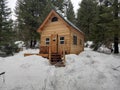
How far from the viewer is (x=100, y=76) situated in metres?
A: 9.58

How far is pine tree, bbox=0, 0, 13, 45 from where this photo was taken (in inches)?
895

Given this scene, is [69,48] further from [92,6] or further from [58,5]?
[58,5]


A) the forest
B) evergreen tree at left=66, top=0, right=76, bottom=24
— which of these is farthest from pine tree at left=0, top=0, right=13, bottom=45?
evergreen tree at left=66, top=0, right=76, bottom=24

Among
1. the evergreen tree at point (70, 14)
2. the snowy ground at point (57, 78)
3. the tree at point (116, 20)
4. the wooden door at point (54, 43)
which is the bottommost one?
the snowy ground at point (57, 78)

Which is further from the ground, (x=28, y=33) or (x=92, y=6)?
(x=92, y=6)

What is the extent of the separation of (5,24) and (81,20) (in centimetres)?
1683

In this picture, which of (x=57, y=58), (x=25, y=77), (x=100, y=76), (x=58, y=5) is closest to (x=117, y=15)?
(x=57, y=58)

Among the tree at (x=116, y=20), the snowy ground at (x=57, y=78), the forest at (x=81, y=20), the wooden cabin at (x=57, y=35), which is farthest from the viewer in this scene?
the forest at (x=81, y=20)

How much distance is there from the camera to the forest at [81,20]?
19.3m

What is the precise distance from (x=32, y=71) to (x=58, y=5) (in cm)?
2844

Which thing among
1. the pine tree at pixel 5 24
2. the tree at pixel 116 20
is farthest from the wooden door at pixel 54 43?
the pine tree at pixel 5 24

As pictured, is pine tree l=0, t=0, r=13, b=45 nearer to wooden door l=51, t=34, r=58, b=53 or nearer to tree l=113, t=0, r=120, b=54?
wooden door l=51, t=34, r=58, b=53

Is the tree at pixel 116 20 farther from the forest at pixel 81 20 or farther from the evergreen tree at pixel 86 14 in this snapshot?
the evergreen tree at pixel 86 14

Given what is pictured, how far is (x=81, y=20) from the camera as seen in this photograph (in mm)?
32625
